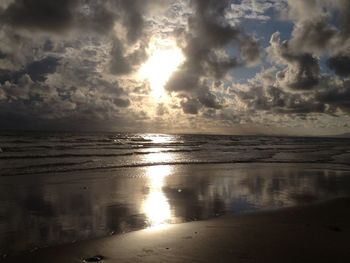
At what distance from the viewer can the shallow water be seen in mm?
10828

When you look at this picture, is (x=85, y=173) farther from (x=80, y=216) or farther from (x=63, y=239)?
(x=63, y=239)

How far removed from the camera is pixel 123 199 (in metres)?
15.7

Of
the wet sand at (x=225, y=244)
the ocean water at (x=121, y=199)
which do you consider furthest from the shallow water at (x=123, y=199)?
the wet sand at (x=225, y=244)

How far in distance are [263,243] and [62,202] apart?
901 cm

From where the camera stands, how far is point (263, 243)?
30.4ft

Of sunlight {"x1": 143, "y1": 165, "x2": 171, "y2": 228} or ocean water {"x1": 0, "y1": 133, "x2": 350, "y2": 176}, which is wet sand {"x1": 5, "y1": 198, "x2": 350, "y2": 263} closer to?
sunlight {"x1": 143, "y1": 165, "x2": 171, "y2": 228}

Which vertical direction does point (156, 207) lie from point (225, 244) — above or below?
below

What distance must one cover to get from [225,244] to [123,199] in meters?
7.43

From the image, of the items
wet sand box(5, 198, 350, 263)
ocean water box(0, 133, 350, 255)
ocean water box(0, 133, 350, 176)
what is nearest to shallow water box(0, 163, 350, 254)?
ocean water box(0, 133, 350, 255)

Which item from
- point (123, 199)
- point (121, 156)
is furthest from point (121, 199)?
point (121, 156)

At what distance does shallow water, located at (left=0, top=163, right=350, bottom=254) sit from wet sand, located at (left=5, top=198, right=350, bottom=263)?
102cm

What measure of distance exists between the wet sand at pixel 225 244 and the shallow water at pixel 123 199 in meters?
1.02

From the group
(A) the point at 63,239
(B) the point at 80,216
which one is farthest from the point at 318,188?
(A) the point at 63,239

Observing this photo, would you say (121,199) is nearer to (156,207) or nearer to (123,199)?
(123,199)
